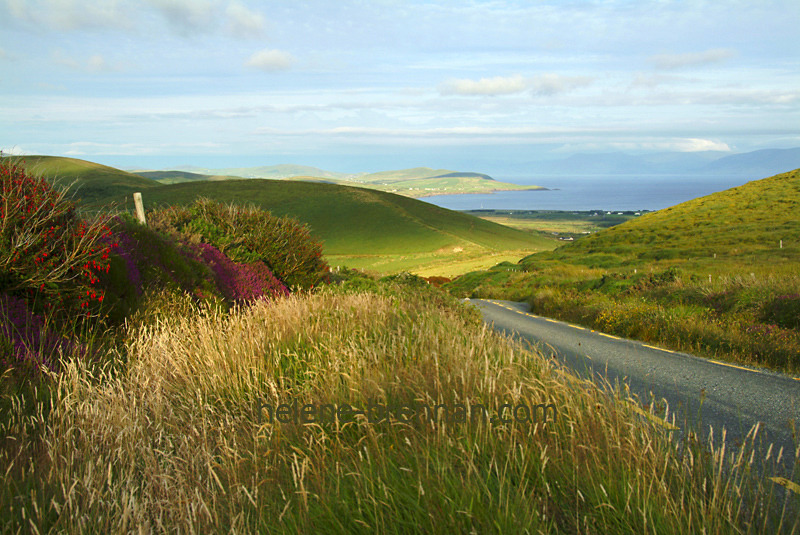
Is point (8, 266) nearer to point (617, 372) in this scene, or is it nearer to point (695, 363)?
point (617, 372)

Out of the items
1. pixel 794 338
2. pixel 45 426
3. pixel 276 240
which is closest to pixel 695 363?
pixel 794 338

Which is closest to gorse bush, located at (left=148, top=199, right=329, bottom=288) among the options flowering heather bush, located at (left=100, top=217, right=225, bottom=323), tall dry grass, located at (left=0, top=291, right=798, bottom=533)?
flowering heather bush, located at (left=100, top=217, right=225, bottom=323)

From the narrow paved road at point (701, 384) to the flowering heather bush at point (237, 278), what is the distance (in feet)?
24.4

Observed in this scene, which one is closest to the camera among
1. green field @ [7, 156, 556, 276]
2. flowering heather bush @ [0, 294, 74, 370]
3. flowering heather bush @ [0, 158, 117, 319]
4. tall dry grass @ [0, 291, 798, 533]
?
tall dry grass @ [0, 291, 798, 533]

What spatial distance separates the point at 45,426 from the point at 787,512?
5.13 meters

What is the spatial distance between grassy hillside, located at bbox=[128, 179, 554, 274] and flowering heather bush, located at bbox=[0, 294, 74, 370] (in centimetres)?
7214

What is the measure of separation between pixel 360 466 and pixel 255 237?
15.4 m

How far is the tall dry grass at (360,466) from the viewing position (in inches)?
112

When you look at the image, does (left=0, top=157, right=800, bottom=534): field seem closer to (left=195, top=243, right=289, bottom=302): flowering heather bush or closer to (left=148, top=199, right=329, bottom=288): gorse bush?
(left=195, top=243, right=289, bottom=302): flowering heather bush

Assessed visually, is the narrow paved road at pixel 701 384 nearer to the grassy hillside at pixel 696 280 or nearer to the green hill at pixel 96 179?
the grassy hillside at pixel 696 280

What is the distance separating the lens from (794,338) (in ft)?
34.0


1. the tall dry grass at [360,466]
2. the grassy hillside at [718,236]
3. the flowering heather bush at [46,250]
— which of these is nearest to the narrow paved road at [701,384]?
the tall dry grass at [360,466]

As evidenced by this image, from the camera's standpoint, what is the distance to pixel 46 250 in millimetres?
6598

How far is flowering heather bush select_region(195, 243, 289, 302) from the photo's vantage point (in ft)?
43.1
